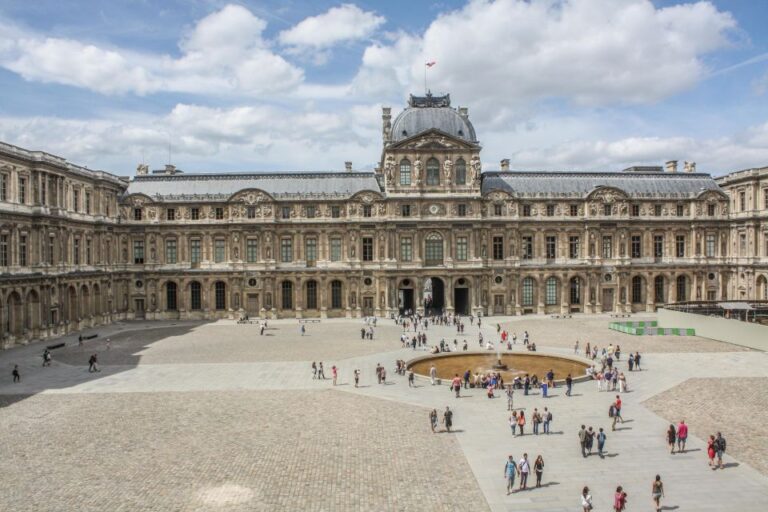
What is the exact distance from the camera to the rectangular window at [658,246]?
74.2 metres

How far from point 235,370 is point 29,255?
25.4 m

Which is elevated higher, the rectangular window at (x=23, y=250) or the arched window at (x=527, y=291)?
the rectangular window at (x=23, y=250)

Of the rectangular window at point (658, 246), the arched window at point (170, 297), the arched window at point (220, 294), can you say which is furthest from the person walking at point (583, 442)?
the arched window at point (170, 297)

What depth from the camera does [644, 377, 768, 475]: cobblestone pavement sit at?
25.5 m

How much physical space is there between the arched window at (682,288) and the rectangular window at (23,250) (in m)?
69.2

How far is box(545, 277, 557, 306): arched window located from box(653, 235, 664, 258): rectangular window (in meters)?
12.7

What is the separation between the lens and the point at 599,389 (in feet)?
115

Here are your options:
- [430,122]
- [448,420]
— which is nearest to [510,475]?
[448,420]

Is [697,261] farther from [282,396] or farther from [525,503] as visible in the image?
[525,503]

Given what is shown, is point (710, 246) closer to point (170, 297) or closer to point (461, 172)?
point (461, 172)

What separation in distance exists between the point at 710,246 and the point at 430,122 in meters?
36.8

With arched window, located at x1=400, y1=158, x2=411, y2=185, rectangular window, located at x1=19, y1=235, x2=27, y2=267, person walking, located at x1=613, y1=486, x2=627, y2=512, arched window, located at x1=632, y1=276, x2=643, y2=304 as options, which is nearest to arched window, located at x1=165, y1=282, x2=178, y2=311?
rectangular window, located at x1=19, y1=235, x2=27, y2=267

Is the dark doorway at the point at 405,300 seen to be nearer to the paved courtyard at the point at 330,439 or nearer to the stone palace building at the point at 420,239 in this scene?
the stone palace building at the point at 420,239

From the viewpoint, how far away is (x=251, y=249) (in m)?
71.9
